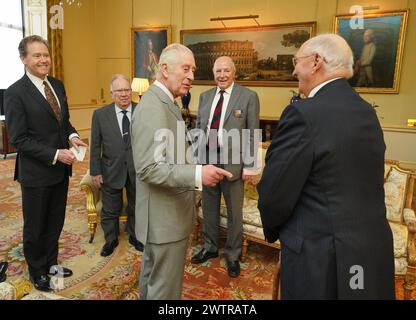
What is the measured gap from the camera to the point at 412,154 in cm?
654

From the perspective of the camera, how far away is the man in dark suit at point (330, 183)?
143 cm

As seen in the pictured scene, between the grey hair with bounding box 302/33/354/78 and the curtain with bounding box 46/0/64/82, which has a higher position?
the curtain with bounding box 46/0/64/82

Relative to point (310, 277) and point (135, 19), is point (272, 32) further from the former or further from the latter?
point (310, 277)

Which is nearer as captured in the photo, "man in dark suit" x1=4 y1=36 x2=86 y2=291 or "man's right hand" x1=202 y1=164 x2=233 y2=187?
"man's right hand" x1=202 y1=164 x2=233 y2=187

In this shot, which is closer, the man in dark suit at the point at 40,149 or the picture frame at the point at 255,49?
the man in dark suit at the point at 40,149

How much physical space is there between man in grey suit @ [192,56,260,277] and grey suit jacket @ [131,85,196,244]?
47.7 inches

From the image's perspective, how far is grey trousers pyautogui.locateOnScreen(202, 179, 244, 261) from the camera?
3254 mm

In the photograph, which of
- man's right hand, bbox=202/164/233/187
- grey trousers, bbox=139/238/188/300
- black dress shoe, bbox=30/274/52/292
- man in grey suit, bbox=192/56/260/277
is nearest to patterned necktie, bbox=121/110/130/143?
man in grey suit, bbox=192/56/260/277

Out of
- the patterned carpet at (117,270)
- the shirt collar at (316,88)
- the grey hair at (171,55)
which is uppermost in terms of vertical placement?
the grey hair at (171,55)

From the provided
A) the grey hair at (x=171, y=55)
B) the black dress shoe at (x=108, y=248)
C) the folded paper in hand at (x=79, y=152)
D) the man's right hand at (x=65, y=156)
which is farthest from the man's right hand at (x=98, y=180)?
the grey hair at (x=171, y=55)

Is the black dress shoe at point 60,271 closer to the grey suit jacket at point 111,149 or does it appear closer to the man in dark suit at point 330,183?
the grey suit jacket at point 111,149

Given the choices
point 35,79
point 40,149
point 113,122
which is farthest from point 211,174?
point 113,122

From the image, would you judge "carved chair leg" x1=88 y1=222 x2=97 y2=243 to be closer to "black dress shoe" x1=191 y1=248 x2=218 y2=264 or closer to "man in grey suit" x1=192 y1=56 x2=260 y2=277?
"black dress shoe" x1=191 y1=248 x2=218 y2=264

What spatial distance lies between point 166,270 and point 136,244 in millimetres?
1852
